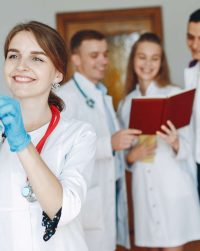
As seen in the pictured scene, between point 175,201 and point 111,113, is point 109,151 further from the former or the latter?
point 175,201

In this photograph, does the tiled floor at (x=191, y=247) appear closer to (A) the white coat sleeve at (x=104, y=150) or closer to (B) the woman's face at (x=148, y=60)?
(A) the white coat sleeve at (x=104, y=150)

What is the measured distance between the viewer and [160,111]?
2098 mm

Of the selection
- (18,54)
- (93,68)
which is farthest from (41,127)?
(93,68)

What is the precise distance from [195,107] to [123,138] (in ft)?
1.27

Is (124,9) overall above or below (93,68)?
above

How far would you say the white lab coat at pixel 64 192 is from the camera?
1.14 metres

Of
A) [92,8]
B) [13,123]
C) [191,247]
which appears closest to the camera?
[13,123]

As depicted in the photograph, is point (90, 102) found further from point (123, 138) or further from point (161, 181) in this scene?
point (161, 181)

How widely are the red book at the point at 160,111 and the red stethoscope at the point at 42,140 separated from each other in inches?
32.8

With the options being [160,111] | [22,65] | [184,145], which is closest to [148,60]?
[160,111]

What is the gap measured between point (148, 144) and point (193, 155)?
230mm

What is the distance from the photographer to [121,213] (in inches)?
95.6

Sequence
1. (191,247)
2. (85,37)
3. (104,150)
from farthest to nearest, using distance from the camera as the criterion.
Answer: (191,247) < (85,37) < (104,150)

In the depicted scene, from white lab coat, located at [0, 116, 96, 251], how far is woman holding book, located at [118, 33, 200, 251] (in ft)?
3.33
